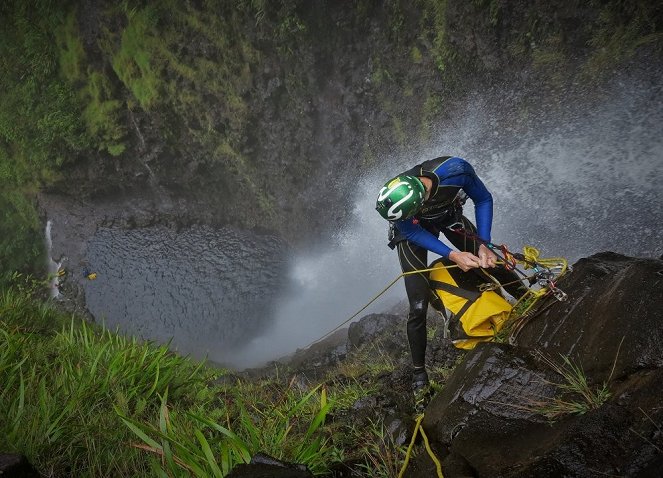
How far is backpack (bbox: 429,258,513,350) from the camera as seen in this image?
335 centimetres

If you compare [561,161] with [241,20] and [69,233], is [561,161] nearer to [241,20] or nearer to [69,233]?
[241,20]

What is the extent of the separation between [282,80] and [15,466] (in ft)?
43.7

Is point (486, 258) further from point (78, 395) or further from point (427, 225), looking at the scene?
point (78, 395)

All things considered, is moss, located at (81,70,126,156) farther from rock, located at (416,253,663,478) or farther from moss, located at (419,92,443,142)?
rock, located at (416,253,663,478)

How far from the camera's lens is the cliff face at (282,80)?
980cm

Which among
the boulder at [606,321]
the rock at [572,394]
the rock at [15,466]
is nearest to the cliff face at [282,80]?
the boulder at [606,321]

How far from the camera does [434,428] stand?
2.55 metres

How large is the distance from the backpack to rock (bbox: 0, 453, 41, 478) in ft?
10.0

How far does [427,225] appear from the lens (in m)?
4.53

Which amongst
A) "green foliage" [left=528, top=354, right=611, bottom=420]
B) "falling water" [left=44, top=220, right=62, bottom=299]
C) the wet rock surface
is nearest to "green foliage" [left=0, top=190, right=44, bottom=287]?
"falling water" [left=44, top=220, right=62, bottom=299]

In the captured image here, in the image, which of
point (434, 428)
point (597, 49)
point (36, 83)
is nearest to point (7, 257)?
point (36, 83)

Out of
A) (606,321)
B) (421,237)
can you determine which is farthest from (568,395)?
(421,237)

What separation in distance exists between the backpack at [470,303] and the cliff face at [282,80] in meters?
8.22

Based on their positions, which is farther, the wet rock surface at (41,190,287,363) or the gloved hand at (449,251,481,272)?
the wet rock surface at (41,190,287,363)
